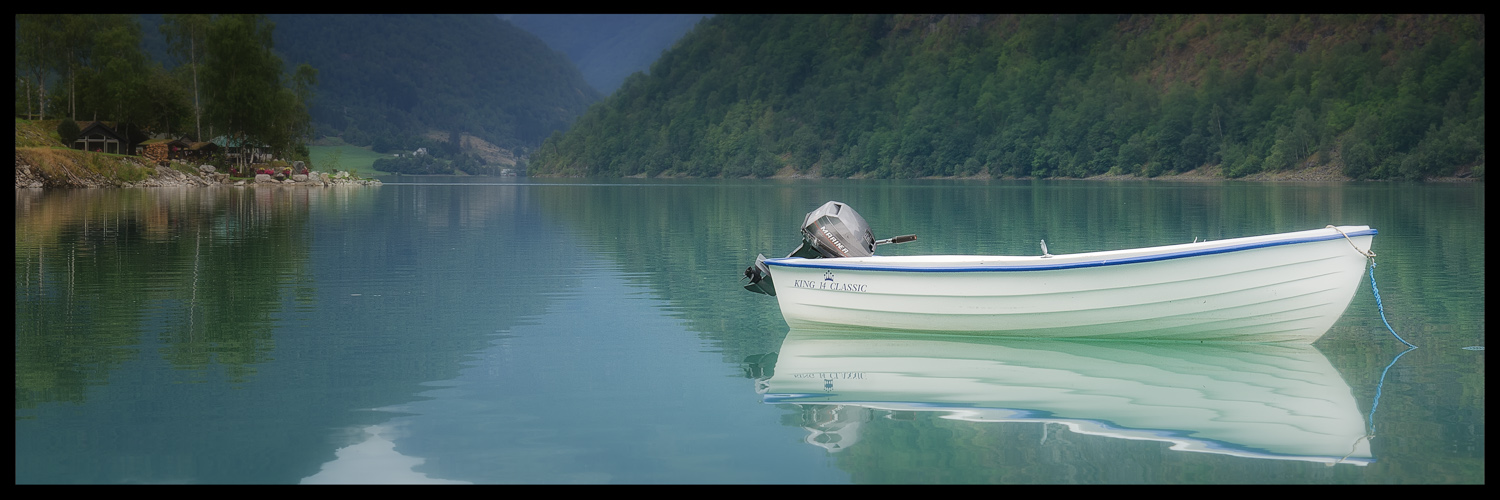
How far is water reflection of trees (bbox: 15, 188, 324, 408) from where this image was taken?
12555 millimetres

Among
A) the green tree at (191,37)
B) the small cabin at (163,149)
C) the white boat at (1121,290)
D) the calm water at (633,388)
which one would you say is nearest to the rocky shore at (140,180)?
the small cabin at (163,149)

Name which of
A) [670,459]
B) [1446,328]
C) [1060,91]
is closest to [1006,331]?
[1446,328]

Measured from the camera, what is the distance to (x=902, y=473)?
8.62m

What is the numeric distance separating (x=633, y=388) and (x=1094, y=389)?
161 inches

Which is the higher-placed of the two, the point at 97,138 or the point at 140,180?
the point at 97,138

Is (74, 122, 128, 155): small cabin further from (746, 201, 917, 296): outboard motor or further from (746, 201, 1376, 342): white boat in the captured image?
(746, 201, 1376, 342): white boat

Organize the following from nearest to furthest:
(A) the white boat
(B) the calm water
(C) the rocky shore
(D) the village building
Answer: (B) the calm water
(A) the white boat
(C) the rocky shore
(D) the village building

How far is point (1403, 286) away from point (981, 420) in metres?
12.4

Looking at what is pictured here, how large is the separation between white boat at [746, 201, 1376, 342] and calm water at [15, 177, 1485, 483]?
33 centimetres

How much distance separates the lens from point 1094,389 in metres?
11.7

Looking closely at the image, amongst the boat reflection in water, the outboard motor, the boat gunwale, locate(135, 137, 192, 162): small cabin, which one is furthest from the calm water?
locate(135, 137, 192, 162): small cabin

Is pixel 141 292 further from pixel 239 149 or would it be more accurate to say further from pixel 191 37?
pixel 191 37

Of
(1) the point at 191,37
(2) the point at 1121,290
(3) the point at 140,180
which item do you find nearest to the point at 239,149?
(1) the point at 191,37

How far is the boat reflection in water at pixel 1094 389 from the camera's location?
9773 millimetres
